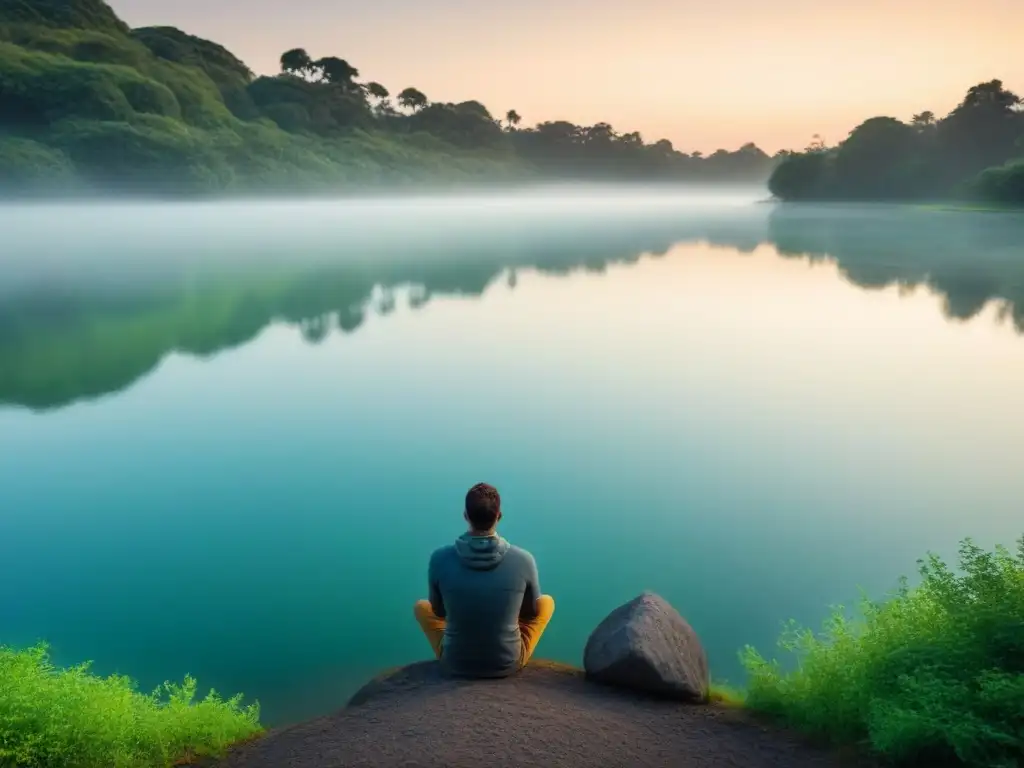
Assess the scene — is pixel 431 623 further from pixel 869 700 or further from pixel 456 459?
pixel 456 459

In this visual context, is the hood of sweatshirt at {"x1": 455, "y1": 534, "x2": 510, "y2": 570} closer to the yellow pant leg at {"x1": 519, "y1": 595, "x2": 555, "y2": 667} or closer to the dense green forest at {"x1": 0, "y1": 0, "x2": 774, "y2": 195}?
the yellow pant leg at {"x1": 519, "y1": 595, "x2": 555, "y2": 667}

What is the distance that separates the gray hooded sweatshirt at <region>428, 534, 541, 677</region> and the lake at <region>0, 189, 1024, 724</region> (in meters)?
1.73

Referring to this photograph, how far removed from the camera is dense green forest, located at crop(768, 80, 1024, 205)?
9812cm

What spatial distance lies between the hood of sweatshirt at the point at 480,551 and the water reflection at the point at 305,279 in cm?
1443

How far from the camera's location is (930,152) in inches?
3996

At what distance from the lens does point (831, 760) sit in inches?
193

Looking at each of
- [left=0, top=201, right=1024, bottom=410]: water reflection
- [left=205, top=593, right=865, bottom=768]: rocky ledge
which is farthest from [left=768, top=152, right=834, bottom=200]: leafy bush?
[left=205, top=593, right=865, bottom=768]: rocky ledge

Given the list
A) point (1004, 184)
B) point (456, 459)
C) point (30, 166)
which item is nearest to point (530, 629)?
point (456, 459)

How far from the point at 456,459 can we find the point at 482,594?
295 inches

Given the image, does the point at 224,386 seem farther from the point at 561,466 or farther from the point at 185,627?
the point at 185,627

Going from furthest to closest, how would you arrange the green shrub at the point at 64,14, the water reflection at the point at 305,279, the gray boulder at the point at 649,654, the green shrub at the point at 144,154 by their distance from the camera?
1. the green shrub at the point at 64,14
2. the green shrub at the point at 144,154
3. the water reflection at the point at 305,279
4. the gray boulder at the point at 649,654

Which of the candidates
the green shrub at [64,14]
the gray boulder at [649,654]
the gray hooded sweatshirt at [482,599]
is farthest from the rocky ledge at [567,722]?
the green shrub at [64,14]

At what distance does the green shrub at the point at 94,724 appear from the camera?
4.75 meters

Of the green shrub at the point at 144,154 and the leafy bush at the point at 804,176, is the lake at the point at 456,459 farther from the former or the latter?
the green shrub at the point at 144,154
